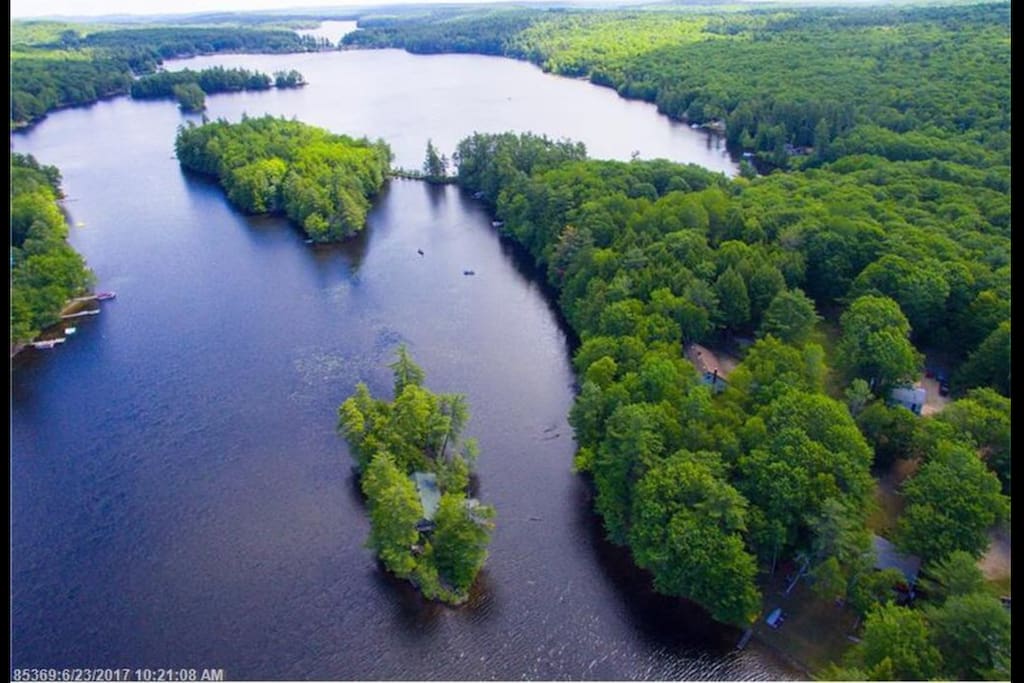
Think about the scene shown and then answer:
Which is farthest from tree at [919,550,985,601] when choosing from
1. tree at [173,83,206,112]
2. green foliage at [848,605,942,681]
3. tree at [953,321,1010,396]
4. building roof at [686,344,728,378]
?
tree at [173,83,206,112]

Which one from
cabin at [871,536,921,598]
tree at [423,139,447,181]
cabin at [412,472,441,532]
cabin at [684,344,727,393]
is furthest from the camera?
tree at [423,139,447,181]

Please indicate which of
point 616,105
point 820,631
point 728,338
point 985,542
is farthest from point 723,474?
point 616,105

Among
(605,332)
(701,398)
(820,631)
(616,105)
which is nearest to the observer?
(820,631)

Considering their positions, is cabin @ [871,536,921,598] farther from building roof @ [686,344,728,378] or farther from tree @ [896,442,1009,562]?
building roof @ [686,344,728,378]

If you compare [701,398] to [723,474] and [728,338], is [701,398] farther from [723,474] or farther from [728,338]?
[728,338]

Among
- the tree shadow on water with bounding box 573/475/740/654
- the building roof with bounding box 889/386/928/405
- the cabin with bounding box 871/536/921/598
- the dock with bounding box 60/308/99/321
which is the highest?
the building roof with bounding box 889/386/928/405
